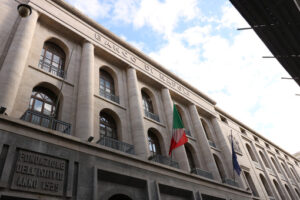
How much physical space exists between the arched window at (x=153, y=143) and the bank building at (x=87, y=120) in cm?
9

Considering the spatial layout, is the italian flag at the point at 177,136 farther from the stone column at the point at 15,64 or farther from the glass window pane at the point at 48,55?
the glass window pane at the point at 48,55

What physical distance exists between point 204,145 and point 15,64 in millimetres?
13595

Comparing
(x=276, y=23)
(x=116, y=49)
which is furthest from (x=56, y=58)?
(x=276, y=23)

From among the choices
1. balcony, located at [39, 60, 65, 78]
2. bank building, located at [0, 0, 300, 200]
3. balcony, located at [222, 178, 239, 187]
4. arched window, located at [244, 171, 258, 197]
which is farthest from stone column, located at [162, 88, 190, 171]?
arched window, located at [244, 171, 258, 197]

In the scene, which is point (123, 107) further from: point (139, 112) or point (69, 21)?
point (69, 21)

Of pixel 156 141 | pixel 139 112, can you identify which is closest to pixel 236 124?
pixel 156 141

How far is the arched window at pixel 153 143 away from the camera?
1459 cm

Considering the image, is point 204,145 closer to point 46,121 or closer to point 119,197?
point 119,197

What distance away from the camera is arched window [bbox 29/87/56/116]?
33.5ft

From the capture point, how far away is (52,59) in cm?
A: 1270

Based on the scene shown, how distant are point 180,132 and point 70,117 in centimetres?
545

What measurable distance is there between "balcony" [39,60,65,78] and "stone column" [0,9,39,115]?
1337mm

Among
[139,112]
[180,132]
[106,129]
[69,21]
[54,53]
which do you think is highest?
[69,21]

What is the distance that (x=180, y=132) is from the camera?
12.0 m
